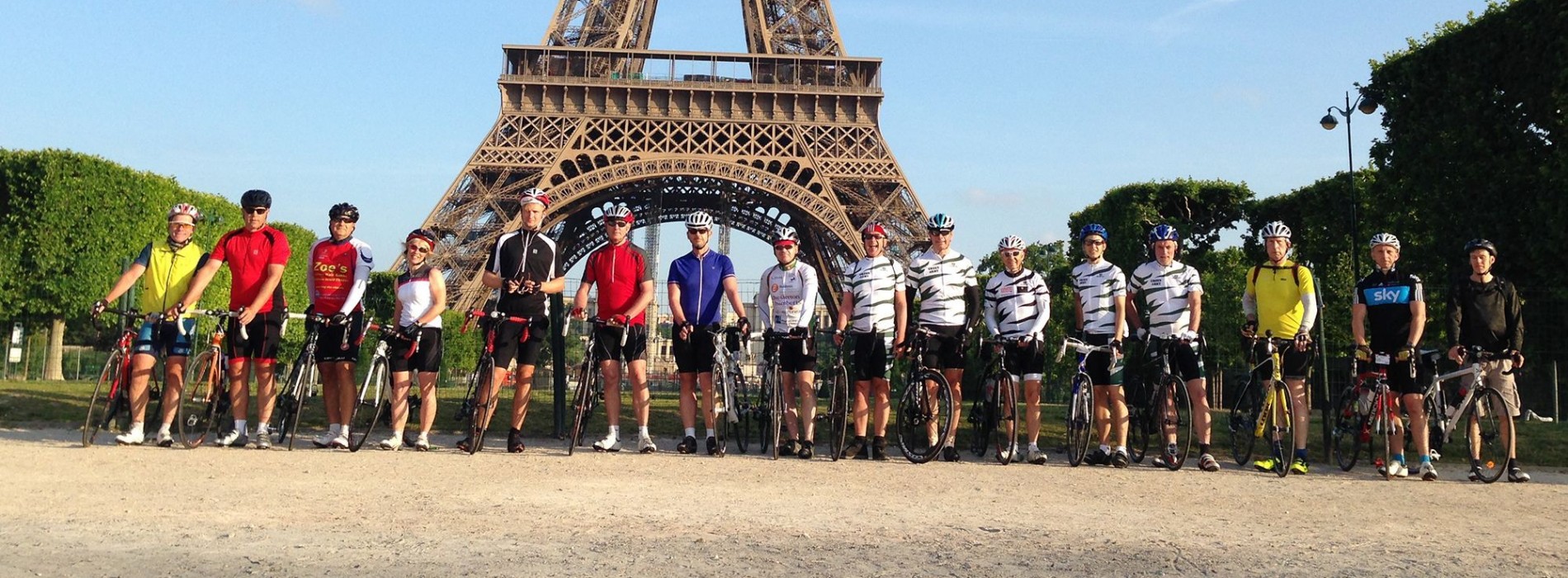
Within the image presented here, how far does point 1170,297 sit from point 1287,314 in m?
0.79

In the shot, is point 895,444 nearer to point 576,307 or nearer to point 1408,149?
point 576,307

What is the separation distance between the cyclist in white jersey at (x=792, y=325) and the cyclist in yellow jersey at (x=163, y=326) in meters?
3.75

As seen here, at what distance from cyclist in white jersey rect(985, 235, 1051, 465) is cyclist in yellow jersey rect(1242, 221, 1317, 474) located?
1.35 meters

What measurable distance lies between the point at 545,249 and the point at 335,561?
14.8 ft

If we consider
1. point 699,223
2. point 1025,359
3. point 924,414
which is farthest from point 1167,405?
point 699,223

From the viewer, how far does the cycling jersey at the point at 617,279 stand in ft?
27.1

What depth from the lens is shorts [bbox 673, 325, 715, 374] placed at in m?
8.34

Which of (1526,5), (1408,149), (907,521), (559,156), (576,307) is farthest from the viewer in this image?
(559,156)

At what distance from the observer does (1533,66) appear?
17.0 meters

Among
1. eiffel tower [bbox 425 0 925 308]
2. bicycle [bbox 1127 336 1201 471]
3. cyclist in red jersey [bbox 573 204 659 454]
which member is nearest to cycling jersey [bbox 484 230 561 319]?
cyclist in red jersey [bbox 573 204 659 454]

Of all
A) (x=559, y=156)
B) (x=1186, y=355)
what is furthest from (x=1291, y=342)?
(x=559, y=156)

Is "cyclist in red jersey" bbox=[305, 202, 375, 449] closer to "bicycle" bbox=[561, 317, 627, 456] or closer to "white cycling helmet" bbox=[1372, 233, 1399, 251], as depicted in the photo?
"bicycle" bbox=[561, 317, 627, 456]

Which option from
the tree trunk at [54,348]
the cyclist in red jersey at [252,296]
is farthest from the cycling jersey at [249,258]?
the tree trunk at [54,348]

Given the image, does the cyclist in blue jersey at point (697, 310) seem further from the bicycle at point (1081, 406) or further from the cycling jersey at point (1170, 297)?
the cycling jersey at point (1170, 297)
